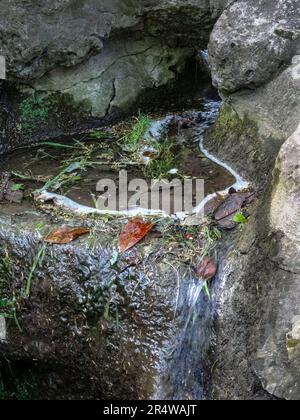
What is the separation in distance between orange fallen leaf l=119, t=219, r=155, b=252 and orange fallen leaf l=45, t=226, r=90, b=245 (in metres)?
0.21

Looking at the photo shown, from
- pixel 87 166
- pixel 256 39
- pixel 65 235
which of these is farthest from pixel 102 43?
pixel 65 235

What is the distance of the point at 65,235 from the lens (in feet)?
11.3

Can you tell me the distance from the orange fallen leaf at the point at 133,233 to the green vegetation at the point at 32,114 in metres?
1.50

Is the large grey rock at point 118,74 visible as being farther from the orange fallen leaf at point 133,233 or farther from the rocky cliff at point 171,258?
the orange fallen leaf at point 133,233

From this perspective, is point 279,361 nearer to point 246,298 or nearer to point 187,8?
point 246,298

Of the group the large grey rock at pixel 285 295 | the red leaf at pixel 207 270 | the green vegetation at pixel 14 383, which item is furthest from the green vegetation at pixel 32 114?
the large grey rock at pixel 285 295

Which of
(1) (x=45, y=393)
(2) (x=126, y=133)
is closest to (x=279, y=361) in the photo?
(1) (x=45, y=393)

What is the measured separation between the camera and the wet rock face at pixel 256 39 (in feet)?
12.8

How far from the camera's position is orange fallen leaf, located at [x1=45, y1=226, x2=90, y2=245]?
3.40 meters

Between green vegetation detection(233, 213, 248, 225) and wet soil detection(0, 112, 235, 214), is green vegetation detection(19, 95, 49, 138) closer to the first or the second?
wet soil detection(0, 112, 235, 214)

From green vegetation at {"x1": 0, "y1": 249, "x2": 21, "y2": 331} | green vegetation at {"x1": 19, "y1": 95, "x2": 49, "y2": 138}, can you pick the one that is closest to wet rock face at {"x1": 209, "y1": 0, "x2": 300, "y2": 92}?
green vegetation at {"x1": 19, "y1": 95, "x2": 49, "y2": 138}

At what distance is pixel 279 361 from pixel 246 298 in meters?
0.38

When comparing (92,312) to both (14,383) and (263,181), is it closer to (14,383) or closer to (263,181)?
(14,383)

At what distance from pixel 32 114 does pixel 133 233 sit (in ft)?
5.35
